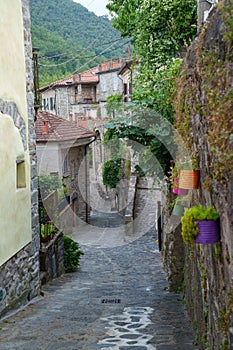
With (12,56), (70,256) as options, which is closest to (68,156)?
(70,256)

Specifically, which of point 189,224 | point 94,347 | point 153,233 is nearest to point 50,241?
point 94,347

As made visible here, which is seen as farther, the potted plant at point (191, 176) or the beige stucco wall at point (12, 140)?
the beige stucco wall at point (12, 140)

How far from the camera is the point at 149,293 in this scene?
8.64 metres

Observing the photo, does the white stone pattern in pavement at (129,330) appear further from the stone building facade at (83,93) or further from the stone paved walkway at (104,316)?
the stone building facade at (83,93)

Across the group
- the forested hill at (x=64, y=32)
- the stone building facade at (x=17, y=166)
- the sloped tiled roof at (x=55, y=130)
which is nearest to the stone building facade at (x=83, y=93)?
the forested hill at (x=64, y=32)

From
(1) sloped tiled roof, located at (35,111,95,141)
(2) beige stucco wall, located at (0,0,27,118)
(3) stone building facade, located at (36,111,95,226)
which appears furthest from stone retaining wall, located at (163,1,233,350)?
(1) sloped tiled roof, located at (35,111,95,141)

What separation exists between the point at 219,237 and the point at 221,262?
0.19 m

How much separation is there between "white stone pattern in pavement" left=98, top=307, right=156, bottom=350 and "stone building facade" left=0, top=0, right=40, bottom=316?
158cm

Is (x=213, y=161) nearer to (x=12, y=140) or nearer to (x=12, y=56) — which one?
(x=12, y=140)

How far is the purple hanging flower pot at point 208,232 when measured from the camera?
3.47 m

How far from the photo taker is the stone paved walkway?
5160mm

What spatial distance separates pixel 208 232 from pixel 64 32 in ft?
146

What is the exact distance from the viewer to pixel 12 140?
6.85m

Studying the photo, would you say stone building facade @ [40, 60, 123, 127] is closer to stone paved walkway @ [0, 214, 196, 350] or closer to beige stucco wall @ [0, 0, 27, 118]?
stone paved walkway @ [0, 214, 196, 350]
